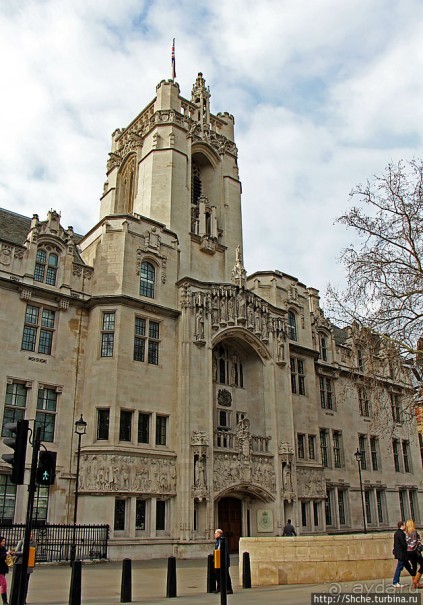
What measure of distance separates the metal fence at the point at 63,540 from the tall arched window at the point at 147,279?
11813 mm

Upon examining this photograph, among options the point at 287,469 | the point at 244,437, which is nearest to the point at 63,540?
the point at 244,437

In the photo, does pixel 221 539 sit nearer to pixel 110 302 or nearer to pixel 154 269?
pixel 110 302

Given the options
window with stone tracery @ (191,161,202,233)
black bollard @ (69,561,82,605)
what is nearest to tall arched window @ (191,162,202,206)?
window with stone tracery @ (191,161,202,233)

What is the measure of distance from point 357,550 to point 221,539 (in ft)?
16.0

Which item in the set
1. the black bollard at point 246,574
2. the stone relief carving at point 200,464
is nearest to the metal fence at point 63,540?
the stone relief carving at point 200,464

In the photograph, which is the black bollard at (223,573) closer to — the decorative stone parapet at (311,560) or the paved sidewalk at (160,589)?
the paved sidewalk at (160,589)

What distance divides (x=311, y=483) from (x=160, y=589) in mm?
19048

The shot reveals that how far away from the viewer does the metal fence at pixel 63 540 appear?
21.1 meters

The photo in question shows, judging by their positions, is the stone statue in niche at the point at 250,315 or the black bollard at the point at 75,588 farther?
the stone statue in niche at the point at 250,315

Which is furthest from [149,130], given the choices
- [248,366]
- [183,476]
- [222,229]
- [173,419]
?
[183,476]

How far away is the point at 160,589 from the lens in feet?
48.7

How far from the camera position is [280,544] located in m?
15.7

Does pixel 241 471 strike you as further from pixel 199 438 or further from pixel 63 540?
pixel 63 540

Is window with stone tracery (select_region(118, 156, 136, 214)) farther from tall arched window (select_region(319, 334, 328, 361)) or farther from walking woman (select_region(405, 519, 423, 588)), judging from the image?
walking woman (select_region(405, 519, 423, 588))
